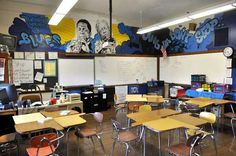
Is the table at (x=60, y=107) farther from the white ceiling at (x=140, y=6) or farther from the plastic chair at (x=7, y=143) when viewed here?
the white ceiling at (x=140, y=6)

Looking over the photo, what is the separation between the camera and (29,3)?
5.99m

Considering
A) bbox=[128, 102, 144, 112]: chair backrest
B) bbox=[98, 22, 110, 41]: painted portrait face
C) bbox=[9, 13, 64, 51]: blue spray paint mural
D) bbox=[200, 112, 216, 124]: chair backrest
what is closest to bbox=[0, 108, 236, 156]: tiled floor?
bbox=[200, 112, 216, 124]: chair backrest

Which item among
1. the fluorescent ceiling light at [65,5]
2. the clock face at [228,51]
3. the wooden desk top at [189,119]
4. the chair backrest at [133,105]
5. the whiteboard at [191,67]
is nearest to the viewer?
the wooden desk top at [189,119]

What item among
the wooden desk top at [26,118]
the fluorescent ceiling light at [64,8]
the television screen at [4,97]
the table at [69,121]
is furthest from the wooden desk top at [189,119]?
the television screen at [4,97]

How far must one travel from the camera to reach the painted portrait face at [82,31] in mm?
6887

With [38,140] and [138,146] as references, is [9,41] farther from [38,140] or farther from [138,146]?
[138,146]

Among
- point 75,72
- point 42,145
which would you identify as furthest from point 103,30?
point 42,145

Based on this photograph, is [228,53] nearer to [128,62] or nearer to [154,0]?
[154,0]

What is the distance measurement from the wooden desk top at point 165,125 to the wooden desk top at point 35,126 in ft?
4.69

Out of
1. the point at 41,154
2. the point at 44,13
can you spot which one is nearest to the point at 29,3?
the point at 44,13

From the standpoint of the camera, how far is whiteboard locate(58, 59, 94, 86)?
651 centimetres

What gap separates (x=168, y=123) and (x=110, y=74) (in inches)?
185

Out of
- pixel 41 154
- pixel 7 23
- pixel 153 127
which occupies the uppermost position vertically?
pixel 7 23

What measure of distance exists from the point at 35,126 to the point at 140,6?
5136 millimetres
